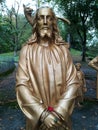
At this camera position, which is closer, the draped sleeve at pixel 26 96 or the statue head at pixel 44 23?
the draped sleeve at pixel 26 96

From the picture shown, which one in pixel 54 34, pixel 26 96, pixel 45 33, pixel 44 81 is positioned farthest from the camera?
pixel 54 34

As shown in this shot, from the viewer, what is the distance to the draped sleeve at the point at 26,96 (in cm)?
346

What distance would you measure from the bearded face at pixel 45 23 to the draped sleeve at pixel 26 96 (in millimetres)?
279

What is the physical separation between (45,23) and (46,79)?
0.68m

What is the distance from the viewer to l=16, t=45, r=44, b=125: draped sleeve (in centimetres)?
346

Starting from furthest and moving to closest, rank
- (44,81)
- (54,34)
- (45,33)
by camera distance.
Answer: (54,34), (45,33), (44,81)

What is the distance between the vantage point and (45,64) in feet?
12.5

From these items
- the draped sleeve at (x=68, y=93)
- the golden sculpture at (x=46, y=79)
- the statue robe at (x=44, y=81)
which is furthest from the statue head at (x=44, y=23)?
the draped sleeve at (x=68, y=93)

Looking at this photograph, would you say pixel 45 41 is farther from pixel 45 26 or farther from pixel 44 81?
pixel 44 81

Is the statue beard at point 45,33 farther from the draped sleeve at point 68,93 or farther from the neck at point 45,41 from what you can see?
the draped sleeve at point 68,93

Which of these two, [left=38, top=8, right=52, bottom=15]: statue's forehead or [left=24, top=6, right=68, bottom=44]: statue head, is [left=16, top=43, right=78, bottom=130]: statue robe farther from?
[left=38, top=8, right=52, bottom=15]: statue's forehead

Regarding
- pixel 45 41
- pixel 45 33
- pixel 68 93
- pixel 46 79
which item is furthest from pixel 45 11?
pixel 68 93

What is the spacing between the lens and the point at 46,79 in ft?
12.3

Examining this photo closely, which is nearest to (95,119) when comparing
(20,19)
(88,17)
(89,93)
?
(89,93)
